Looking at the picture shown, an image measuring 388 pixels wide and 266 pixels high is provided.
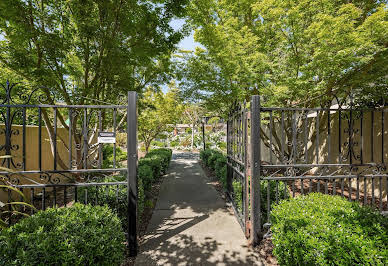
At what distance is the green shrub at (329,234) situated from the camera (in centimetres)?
158

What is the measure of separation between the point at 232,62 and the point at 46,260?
200 inches

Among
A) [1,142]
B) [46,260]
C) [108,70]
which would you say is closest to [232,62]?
[108,70]

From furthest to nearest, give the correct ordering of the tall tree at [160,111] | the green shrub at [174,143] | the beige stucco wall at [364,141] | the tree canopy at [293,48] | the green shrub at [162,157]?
the green shrub at [174,143] → the tall tree at [160,111] → the green shrub at [162,157] → the beige stucco wall at [364,141] → the tree canopy at [293,48]

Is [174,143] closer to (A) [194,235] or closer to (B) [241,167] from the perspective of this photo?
(B) [241,167]

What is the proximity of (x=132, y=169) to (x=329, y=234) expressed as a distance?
259 cm

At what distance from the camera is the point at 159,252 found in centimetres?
281

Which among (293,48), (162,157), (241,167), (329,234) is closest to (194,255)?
(241,167)

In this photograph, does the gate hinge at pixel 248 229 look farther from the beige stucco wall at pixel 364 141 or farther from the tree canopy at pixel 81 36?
the tree canopy at pixel 81 36

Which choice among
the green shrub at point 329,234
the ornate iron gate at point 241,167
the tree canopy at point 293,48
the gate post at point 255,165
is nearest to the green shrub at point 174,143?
the tree canopy at point 293,48

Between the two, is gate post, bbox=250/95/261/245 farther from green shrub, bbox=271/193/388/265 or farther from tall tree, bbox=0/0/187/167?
tall tree, bbox=0/0/187/167

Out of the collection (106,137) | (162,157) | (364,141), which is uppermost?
(106,137)

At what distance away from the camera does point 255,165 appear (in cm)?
276

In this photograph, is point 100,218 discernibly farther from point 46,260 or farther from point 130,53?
point 130,53

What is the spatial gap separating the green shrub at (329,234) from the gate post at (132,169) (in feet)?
6.88
